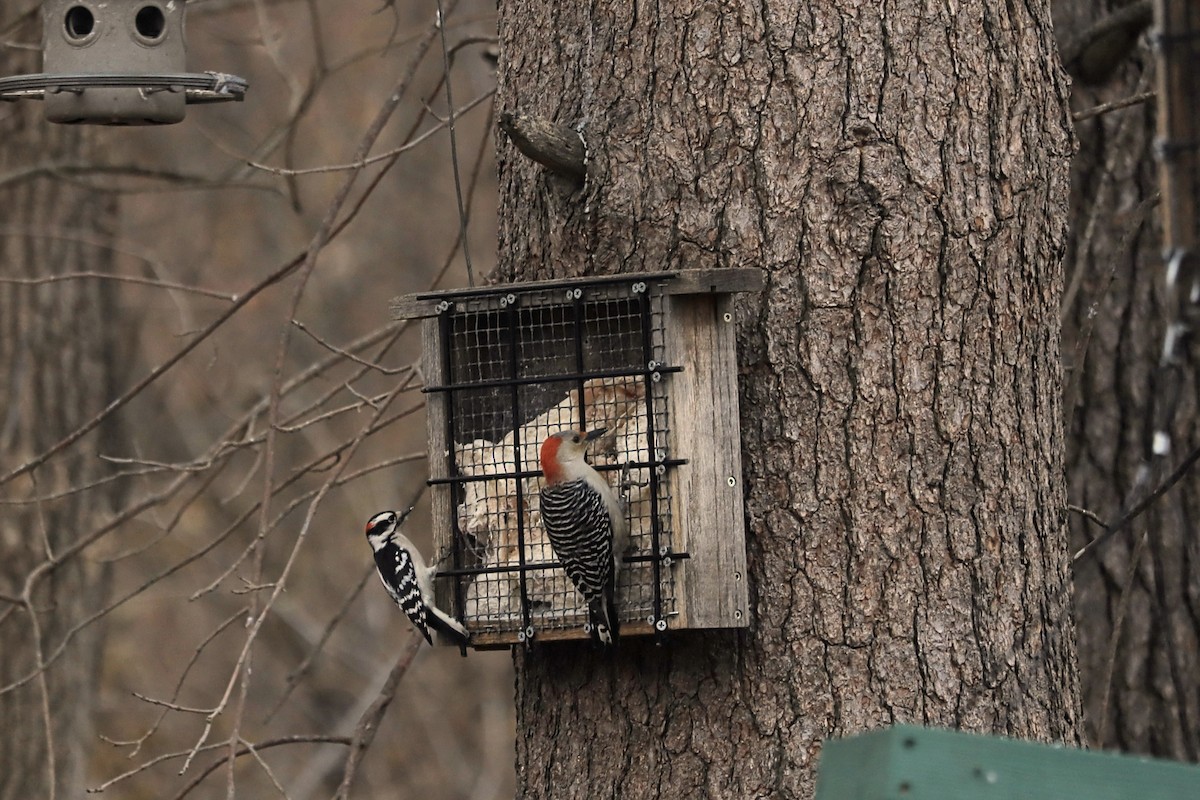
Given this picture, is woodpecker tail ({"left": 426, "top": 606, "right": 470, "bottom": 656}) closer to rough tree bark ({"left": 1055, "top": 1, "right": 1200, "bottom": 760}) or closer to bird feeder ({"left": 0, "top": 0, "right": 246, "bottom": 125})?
bird feeder ({"left": 0, "top": 0, "right": 246, "bottom": 125})

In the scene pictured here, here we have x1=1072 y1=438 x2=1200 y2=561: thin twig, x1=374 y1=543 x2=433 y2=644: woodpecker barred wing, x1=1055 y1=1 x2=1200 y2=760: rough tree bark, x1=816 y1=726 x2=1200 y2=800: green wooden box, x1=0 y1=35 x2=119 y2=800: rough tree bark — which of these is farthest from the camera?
x1=0 y1=35 x2=119 y2=800: rough tree bark

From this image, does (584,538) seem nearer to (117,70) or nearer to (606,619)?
(606,619)

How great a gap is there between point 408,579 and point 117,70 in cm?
160

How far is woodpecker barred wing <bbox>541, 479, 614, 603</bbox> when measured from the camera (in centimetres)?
390

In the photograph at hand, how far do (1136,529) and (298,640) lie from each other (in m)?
9.68

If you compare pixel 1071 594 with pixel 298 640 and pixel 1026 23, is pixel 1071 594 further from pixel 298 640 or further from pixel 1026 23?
pixel 298 640

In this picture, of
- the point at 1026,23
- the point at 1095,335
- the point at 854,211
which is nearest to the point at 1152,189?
the point at 1095,335

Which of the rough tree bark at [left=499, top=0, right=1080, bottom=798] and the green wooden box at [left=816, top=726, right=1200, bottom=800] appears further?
the rough tree bark at [left=499, top=0, right=1080, bottom=798]

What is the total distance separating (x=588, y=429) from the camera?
4.16 m

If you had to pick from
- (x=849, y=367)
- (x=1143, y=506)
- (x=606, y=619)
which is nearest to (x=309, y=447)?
(x=606, y=619)

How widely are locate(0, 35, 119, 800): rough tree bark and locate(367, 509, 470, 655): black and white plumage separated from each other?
10.2ft

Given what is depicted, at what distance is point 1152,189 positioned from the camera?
6.38 meters

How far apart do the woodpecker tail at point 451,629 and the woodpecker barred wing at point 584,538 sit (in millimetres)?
346

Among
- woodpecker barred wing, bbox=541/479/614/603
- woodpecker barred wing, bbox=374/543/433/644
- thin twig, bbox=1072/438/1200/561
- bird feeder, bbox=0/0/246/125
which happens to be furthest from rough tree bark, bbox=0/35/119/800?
thin twig, bbox=1072/438/1200/561
